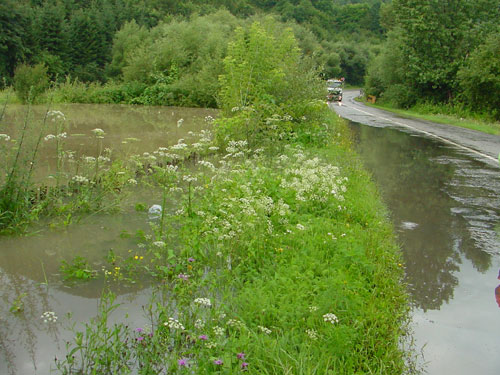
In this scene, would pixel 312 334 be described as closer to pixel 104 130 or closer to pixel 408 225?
pixel 408 225

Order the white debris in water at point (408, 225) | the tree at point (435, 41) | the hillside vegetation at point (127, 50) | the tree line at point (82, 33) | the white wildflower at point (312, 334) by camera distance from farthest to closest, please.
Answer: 1. the tree line at point (82, 33)
2. the hillside vegetation at point (127, 50)
3. the tree at point (435, 41)
4. the white debris in water at point (408, 225)
5. the white wildflower at point (312, 334)

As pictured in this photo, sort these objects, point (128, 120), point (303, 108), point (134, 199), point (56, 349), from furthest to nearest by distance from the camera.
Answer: point (128, 120) → point (303, 108) → point (134, 199) → point (56, 349)

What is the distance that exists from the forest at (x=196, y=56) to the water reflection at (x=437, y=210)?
15.7ft

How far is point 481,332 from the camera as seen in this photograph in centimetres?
474

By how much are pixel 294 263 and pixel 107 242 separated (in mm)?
2717

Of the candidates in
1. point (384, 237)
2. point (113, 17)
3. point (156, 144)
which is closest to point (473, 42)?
point (156, 144)

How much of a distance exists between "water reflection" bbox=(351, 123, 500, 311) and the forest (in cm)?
477

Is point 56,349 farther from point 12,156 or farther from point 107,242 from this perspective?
point 12,156

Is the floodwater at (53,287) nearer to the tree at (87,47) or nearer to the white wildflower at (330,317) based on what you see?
the white wildflower at (330,317)

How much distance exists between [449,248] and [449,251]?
0.11 meters

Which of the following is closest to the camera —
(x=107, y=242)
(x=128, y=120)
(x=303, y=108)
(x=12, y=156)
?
(x=107, y=242)

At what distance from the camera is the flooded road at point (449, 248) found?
14.7ft

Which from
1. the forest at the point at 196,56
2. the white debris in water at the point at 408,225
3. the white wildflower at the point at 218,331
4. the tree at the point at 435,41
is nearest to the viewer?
the white wildflower at the point at 218,331

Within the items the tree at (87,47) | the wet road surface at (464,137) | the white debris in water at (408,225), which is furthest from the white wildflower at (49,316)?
the tree at (87,47)
